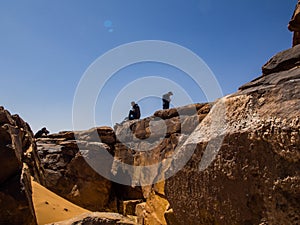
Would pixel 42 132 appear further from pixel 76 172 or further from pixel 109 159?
pixel 109 159

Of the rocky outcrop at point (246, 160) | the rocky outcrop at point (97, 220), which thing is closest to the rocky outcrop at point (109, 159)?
the rocky outcrop at point (97, 220)

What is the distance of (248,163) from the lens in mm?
2041

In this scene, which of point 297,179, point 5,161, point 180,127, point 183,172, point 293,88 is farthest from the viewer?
point 180,127

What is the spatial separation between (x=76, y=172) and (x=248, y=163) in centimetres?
1614

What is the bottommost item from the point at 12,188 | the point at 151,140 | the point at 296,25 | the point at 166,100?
the point at 12,188

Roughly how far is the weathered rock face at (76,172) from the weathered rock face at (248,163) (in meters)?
14.9

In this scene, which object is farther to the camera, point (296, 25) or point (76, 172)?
point (76, 172)

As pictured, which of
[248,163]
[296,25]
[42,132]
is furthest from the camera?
[42,132]

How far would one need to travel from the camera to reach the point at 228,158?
217cm

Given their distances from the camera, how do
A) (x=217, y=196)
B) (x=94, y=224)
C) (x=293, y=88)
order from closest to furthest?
(x=293, y=88) < (x=217, y=196) < (x=94, y=224)

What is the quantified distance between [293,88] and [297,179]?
0.65 metres

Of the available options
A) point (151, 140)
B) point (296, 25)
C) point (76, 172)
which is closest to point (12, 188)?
point (296, 25)

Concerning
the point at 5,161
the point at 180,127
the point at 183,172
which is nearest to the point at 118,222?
the point at 183,172

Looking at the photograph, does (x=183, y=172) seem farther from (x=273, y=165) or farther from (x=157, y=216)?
(x=157, y=216)
